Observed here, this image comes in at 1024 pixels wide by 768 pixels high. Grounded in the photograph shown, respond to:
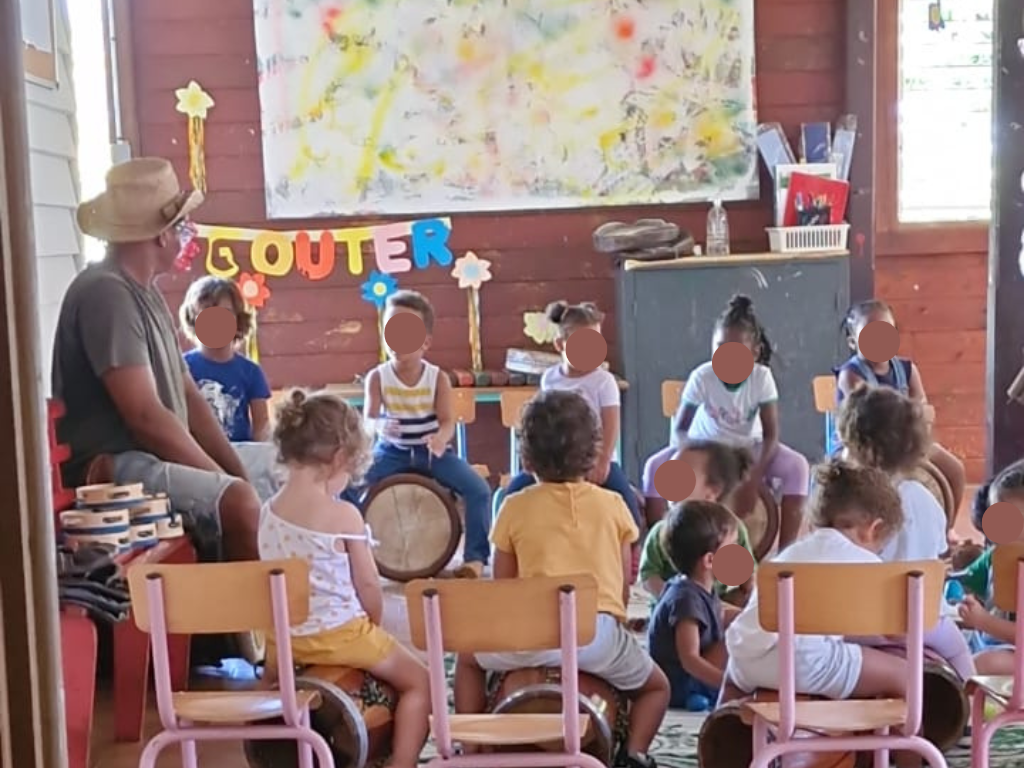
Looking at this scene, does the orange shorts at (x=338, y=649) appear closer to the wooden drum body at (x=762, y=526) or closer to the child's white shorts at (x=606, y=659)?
the child's white shorts at (x=606, y=659)

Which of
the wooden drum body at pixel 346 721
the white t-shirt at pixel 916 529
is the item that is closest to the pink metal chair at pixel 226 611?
the wooden drum body at pixel 346 721

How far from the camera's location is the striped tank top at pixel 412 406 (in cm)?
379

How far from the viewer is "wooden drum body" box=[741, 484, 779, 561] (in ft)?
11.7

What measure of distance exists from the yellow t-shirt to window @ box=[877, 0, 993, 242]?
274 centimetres

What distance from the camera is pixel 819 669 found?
81.3 inches

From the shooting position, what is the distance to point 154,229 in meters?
2.95

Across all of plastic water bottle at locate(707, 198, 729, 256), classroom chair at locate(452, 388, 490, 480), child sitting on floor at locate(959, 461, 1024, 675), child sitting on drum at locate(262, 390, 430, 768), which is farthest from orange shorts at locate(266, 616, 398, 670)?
plastic water bottle at locate(707, 198, 729, 256)

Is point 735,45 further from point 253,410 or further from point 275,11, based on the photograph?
point 253,410

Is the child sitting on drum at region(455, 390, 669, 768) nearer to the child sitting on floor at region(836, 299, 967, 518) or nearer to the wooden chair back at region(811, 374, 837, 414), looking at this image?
the child sitting on floor at region(836, 299, 967, 518)

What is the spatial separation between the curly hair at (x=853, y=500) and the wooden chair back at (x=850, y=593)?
0.37m

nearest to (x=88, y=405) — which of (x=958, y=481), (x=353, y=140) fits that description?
(x=353, y=140)

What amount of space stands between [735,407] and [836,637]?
169cm

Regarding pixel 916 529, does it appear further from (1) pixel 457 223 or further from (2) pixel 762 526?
(1) pixel 457 223

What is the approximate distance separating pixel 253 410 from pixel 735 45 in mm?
2108
